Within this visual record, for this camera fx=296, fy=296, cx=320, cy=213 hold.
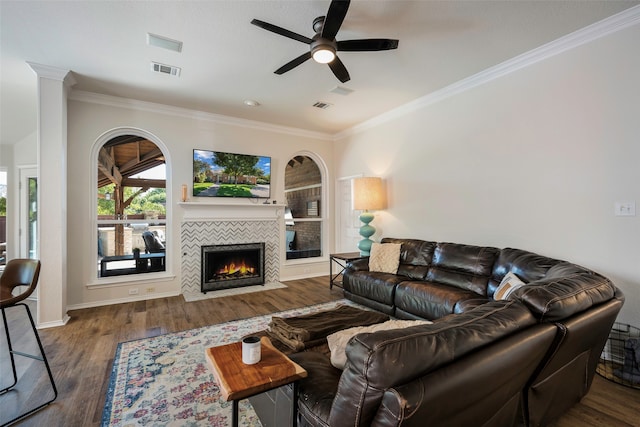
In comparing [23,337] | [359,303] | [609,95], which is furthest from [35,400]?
[609,95]

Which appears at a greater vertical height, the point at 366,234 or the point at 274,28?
the point at 274,28

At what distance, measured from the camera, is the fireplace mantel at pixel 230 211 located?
484 cm

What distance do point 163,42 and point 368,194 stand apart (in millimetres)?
3321

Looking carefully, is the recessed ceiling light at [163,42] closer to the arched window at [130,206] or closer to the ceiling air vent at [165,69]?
the ceiling air vent at [165,69]

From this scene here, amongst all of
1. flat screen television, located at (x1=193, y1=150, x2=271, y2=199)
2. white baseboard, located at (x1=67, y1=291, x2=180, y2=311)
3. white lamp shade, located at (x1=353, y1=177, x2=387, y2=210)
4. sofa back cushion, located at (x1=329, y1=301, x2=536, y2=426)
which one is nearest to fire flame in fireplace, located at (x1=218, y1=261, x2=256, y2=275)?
white baseboard, located at (x1=67, y1=291, x2=180, y2=311)

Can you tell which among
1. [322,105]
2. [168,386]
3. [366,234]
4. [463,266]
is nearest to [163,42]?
[322,105]

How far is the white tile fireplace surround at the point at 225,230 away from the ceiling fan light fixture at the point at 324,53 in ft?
10.5

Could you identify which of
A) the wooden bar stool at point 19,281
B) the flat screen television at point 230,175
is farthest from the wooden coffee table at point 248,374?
the flat screen television at point 230,175

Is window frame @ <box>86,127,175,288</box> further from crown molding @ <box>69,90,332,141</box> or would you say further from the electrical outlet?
the electrical outlet

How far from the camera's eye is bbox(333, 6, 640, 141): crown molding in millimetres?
2596

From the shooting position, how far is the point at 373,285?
3.85 meters

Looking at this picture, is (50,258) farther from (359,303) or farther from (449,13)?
(449,13)

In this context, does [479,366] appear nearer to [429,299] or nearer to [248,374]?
[248,374]

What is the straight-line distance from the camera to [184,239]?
4.77 meters
